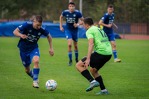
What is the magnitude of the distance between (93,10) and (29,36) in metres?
49.2

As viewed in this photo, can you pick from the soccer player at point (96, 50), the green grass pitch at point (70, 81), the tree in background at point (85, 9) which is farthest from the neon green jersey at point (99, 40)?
the tree in background at point (85, 9)

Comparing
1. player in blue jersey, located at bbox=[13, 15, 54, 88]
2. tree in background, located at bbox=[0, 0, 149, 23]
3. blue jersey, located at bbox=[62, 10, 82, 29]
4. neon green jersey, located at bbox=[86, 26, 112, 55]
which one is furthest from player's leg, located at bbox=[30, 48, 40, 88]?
tree in background, located at bbox=[0, 0, 149, 23]

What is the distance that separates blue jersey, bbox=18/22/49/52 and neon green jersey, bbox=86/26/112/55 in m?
1.64

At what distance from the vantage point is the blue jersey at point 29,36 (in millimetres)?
11531

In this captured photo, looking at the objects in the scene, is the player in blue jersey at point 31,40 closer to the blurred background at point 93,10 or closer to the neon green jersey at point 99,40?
the neon green jersey at point 99,40

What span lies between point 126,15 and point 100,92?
44.7 metres

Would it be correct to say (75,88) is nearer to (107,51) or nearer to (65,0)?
(107,51)

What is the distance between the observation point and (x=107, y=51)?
1066 centimetres

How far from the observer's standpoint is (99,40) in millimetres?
10570

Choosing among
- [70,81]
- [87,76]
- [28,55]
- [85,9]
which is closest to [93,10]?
[85,9]

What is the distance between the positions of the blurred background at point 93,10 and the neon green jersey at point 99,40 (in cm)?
2956

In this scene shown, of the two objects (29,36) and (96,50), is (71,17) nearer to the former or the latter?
(29,36)

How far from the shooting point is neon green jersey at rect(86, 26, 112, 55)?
10480mm

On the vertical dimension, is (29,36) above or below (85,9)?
above
